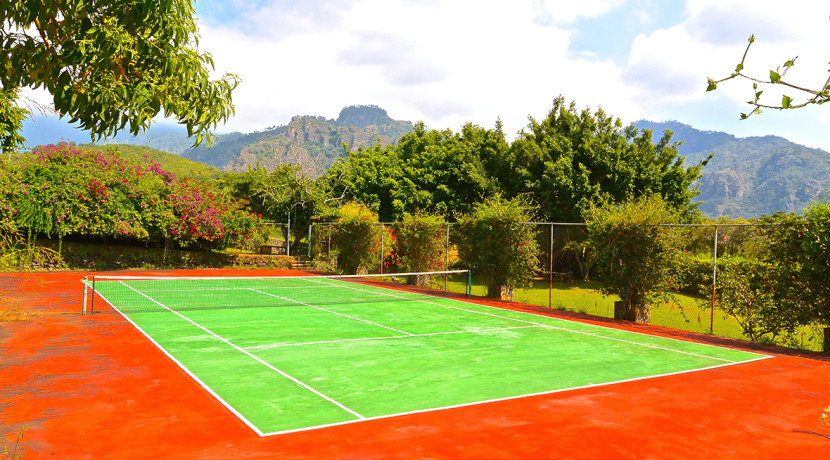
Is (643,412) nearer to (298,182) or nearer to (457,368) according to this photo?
(457,368)

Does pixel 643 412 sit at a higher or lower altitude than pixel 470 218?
lower

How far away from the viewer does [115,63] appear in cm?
421

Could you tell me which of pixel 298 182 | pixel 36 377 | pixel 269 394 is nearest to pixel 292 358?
pixel 269 394

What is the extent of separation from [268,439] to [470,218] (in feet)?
45.2

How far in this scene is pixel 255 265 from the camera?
28016 mm

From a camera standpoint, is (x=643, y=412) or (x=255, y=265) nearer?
(x=643, y=412)

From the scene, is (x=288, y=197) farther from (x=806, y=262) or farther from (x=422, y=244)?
(x=806, y=262)

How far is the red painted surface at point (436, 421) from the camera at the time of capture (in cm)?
504

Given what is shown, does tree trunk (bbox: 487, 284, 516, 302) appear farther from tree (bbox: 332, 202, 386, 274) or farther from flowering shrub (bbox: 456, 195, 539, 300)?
tree (bbox: 332, 202, 386, 274)

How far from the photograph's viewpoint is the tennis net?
14.0 m

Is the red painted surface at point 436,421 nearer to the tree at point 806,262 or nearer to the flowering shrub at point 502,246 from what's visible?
the tree at point 806,262

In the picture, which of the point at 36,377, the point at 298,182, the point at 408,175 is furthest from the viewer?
the point at 408,175

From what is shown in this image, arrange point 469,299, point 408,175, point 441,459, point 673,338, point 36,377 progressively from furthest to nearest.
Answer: point 408,175
point 469,299
point 673,338
point 36,377
point 441,459

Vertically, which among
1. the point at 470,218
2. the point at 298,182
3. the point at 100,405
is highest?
the point at 298,182
